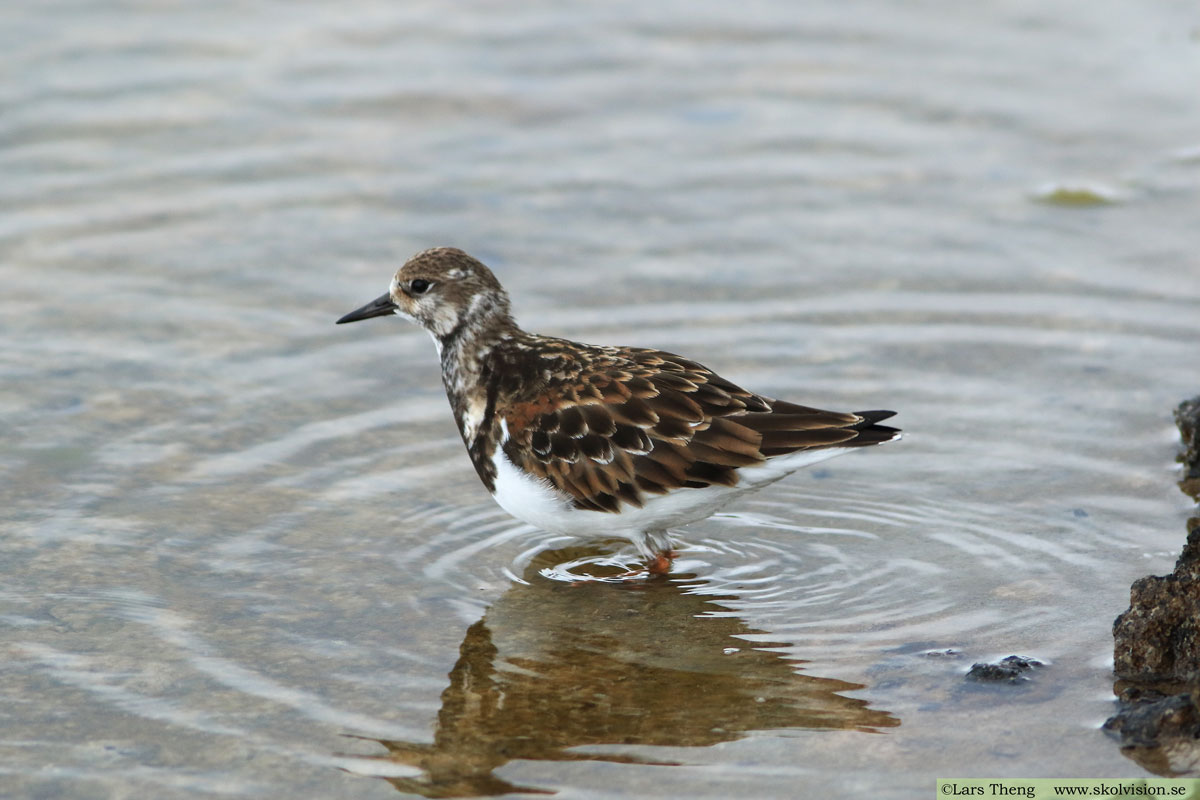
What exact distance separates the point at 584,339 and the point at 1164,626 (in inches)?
162

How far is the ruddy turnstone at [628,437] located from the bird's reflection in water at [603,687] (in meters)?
0.39

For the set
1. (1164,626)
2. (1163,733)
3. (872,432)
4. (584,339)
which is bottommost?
(1163,733)

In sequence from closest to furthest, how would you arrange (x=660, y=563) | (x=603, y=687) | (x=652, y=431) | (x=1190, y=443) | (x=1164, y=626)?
(x=1164, y=626) → (x=603, y=687) → (x=652, y=431) → (x=660, y=563) → (x=1190, y=443)

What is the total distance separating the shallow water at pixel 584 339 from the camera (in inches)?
224

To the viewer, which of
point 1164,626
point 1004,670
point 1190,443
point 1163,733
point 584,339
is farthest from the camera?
point 584,339

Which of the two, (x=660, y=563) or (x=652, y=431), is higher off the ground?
(x=652, y=431)

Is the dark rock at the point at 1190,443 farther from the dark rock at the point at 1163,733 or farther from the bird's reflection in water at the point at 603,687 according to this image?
the bird's reflection in water at the point at 603,687

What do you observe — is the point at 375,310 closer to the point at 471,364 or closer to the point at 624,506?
the point at 471,364

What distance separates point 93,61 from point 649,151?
4387 millimetres

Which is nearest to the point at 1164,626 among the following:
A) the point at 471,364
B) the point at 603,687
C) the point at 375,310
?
the point at 603,687

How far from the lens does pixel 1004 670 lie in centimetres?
585

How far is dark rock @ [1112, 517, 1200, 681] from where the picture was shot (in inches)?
215

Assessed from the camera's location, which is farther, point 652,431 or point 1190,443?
point 1190,443

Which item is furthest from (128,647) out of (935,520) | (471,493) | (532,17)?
(532,17)
